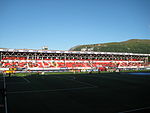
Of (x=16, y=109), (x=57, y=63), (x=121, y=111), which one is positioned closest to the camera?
(x=121, y=111)

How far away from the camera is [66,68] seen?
267ft

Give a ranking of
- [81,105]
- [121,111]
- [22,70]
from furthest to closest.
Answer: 1. [22,70]
2. [81,105]
3. [121,111]

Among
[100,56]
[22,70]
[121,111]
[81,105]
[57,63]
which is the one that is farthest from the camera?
[100,56]

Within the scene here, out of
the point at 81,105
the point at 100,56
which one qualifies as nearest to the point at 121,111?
the point at 81,105

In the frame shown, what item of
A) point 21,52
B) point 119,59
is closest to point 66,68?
point 21,52

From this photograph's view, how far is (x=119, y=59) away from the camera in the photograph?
111 meters

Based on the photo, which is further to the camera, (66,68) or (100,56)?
(100,56)

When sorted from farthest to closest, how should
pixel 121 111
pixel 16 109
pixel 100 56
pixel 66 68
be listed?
pixel 100 56 < pixel 66 68 < pixel 16 109 < pixel 121 111

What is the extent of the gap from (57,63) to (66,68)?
8.38 metres

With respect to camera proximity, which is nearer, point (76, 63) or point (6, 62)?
point (6, 62)

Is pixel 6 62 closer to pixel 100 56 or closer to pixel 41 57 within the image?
pixel 41 57

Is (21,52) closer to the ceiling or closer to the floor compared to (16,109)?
closer to the ceiling

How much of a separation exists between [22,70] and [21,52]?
14.8 metres

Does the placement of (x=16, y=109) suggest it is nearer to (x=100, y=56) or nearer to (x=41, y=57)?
(x=41, y=57)
